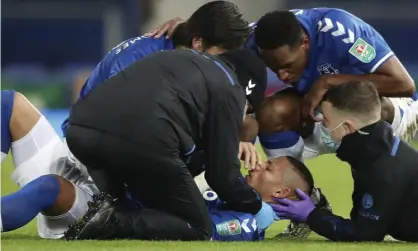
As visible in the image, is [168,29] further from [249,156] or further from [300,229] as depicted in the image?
[300,229]

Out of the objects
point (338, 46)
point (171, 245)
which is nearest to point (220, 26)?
point (338, 46)

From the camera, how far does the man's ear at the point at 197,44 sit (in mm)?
5312

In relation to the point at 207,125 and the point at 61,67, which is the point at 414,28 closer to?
the point at 61,67

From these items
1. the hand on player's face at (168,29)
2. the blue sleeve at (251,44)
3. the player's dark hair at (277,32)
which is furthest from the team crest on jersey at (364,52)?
the hand on player's face at (168,29)

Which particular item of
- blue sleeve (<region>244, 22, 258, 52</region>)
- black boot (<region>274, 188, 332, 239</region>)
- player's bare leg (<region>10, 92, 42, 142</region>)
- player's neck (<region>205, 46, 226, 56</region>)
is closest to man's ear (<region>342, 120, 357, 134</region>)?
black boot (<region>274, 188, 332, 239</region>)

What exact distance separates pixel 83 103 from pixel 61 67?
12233 millimetres

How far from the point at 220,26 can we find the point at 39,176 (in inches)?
44.3

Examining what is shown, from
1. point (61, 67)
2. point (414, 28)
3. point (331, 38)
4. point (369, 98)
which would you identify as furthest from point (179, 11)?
point (369, 98)

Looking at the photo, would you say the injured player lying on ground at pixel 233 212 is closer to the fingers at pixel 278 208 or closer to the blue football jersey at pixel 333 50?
the fingers at pixel 278 208

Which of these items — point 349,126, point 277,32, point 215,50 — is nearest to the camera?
point 349,126

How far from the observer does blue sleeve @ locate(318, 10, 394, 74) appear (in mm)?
5980

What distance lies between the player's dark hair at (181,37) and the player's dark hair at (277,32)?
1.35 ft

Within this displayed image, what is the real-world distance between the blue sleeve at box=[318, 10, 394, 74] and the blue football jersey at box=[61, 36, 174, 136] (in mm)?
943

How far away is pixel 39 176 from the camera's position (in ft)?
16.7
